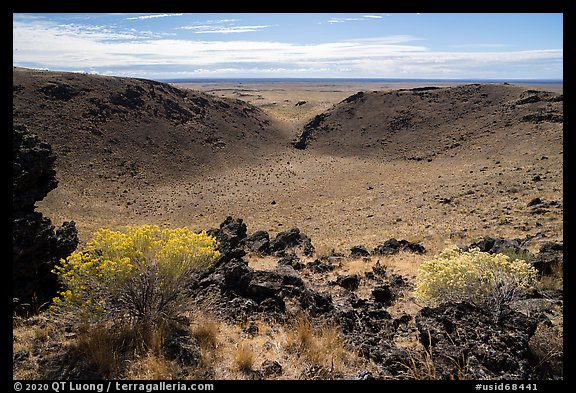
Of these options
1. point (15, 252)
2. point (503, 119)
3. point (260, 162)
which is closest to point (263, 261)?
point (15, 252)

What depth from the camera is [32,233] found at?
643 centimetres

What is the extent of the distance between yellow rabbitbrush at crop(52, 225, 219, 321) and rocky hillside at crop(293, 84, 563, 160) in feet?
117

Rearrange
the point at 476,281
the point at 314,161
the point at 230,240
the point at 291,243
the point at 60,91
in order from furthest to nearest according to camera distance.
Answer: the point at 314,161, the point at 60,91, the point at 291,243, the point at 230,240, the point at 476,281

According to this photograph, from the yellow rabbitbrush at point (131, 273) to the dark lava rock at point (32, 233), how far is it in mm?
1279

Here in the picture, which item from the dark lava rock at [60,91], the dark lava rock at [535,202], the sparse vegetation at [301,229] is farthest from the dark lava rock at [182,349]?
the dark lava rock at [60,91]

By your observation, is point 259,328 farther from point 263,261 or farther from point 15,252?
point 263,261

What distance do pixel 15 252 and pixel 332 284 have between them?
273 inches

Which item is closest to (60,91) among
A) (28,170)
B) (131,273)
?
(28,170)

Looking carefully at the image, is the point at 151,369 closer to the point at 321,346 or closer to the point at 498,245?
the point at 321,346

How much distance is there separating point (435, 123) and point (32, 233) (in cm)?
4740

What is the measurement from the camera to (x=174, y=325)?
17.6ft

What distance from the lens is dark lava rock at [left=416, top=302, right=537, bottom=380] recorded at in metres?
4.16

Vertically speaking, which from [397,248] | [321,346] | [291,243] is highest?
[321,346]

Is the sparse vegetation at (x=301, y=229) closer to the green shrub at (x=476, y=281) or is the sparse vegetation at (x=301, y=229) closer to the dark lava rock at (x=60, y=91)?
the green shrub at (x=476, y=281)
